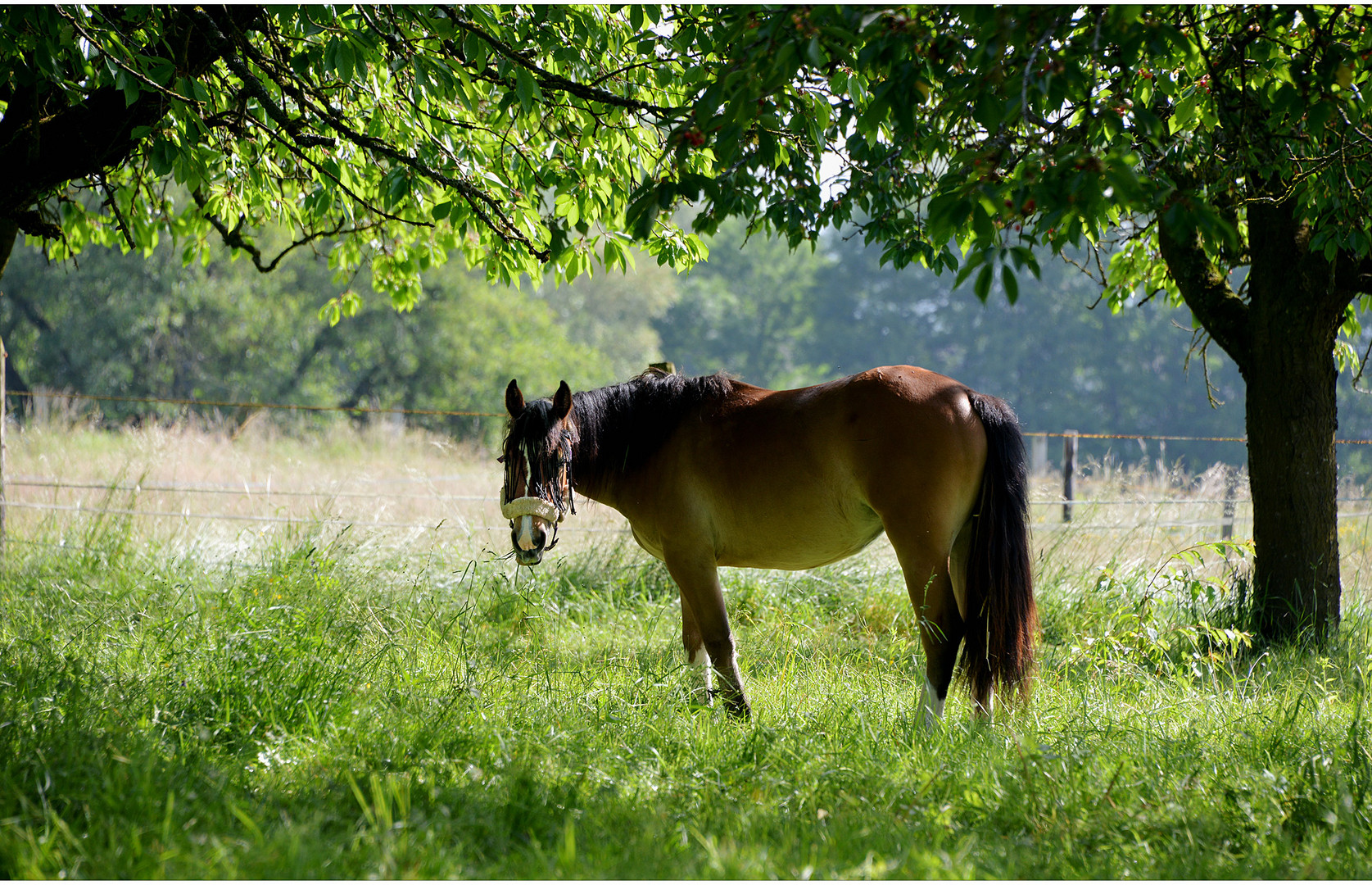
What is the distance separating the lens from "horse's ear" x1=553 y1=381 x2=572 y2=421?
11.9ft

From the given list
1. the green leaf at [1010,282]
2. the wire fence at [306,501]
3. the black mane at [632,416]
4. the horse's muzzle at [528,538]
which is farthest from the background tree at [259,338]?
the green leaf at [1010,282]

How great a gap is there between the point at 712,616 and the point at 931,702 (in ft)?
3.23

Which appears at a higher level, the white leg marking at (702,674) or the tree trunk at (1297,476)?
the tree trunk at (1297,476)

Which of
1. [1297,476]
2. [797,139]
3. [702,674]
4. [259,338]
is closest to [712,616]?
[702,674]

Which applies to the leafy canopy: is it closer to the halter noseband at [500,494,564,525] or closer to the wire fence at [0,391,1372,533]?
the halter noseband at [500,494,564,525]

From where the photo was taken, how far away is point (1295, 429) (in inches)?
184

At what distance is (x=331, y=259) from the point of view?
20.3ft

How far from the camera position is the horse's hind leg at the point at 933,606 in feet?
11.3

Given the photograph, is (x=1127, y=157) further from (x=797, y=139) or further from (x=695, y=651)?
(x=695, y=651)

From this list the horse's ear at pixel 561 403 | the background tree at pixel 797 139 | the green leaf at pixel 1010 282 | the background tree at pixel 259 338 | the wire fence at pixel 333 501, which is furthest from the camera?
the background tree at pixel 259 338

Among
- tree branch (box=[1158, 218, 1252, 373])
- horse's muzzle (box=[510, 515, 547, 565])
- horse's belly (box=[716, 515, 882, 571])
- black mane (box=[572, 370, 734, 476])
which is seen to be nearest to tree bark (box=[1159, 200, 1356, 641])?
tree branch (box=[1158, 218, 1252, 373])

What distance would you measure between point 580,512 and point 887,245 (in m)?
4.74

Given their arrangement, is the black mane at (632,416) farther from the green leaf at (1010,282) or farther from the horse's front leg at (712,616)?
the green leaf at (1010,282)

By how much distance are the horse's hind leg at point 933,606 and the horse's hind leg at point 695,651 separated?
3.13 feet
